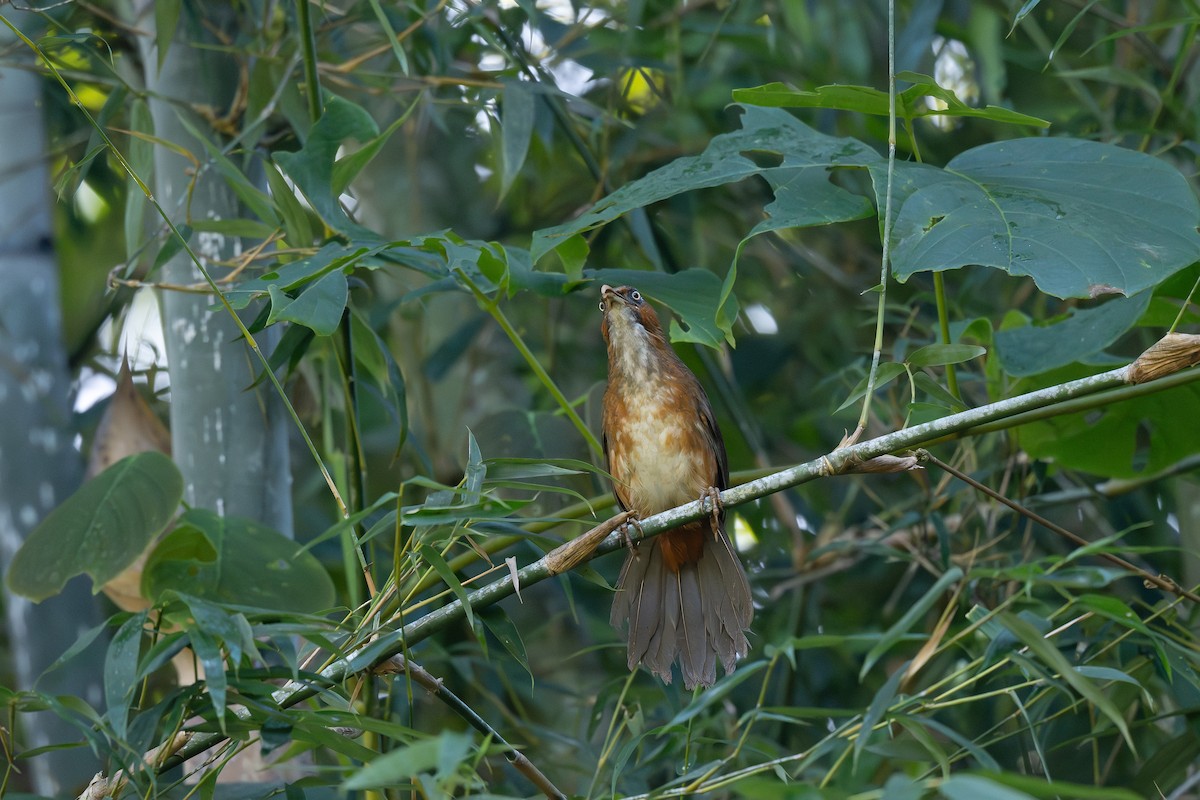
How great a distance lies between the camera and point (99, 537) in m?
2.53

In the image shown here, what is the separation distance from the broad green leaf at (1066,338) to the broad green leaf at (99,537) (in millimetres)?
1821

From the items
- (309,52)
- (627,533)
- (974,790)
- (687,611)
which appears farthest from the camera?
(687,611)

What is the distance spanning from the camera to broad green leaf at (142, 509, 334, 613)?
8.31ft

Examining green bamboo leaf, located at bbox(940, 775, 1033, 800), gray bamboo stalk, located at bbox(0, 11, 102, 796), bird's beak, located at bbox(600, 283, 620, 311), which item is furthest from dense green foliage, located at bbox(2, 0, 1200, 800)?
gray bamboo stalk, located at bbox(0, 11, 102, 796)

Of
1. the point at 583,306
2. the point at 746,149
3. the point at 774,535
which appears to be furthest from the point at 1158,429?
the point at 583,306

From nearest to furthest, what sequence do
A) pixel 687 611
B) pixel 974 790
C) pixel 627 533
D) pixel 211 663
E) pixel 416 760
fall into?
pixel 974 790, pixel 416 760, pixel 211 663, pixel 627 533, pixel 687 611

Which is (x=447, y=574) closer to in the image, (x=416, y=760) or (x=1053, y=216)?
(x=416, y=760)

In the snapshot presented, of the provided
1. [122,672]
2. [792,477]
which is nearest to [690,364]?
[792,477]

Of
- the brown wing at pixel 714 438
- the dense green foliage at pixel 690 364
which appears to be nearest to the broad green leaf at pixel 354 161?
the dense green foliage at pixel 690 364

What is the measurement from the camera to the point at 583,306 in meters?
5.28

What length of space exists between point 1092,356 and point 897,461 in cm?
115

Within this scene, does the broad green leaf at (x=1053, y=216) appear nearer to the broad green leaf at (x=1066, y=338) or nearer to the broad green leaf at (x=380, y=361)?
the broad green leaf at (x=1066, y=338)

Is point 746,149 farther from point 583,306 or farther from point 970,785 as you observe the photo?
point 583,306

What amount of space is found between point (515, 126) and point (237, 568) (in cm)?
Answer: 137
